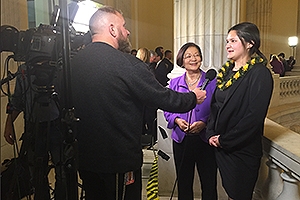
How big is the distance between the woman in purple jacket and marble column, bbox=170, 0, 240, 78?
2.02 feet

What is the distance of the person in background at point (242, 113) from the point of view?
5.83ft

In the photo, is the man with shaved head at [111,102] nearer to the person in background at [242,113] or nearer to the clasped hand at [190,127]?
the person in background at [242,113]

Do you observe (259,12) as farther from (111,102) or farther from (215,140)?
(111,102)

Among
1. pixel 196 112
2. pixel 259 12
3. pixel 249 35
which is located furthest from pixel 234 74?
pixel 259 12

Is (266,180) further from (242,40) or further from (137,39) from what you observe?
(137,39)

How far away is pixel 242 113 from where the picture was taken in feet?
6.00

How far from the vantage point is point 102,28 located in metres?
1.61

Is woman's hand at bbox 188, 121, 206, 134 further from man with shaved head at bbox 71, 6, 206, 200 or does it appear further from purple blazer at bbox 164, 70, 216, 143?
man with shaved head at bbox 71, 6, 206, 200

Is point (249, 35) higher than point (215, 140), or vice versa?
point (249, 35)

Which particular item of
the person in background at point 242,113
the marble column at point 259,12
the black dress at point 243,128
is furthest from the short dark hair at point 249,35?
the marble column at point 259,12

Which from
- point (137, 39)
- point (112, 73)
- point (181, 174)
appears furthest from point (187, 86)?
point (137, 39)

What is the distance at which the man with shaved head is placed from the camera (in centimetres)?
153

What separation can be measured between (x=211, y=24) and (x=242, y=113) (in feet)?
4.49

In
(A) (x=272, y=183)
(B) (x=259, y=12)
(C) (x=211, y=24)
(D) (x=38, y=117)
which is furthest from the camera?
(B) (x=259, y=12)
